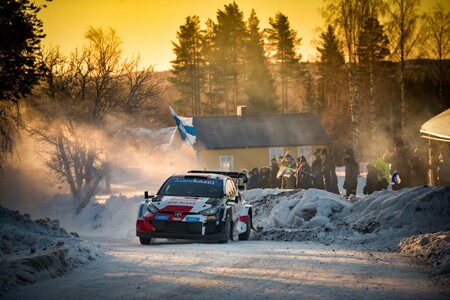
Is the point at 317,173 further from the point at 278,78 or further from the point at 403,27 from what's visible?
the point at 278,78

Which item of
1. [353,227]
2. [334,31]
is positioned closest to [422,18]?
[334,31]

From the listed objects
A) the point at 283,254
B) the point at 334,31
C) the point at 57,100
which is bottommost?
the point at 283,254

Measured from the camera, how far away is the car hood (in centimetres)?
1482

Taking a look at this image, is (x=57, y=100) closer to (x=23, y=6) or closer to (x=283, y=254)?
(x=23, y=6)

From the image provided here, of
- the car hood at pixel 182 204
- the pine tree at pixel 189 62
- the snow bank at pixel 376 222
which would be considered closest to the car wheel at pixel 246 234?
the snow bank at pixel 376 222

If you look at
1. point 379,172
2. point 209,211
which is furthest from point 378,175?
point 209,211

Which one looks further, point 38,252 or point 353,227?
point 353,227

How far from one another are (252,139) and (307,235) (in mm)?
42974

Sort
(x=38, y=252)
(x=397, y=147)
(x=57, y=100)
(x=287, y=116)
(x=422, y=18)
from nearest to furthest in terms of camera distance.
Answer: (x=38, y=252) → (x=397, y=147) → (x=57, y=100) → (x=422, y=18) → (x=287, y=116)

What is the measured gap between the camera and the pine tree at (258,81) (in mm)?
78125

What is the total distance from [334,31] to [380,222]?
108 ft

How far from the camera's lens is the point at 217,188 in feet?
53.2

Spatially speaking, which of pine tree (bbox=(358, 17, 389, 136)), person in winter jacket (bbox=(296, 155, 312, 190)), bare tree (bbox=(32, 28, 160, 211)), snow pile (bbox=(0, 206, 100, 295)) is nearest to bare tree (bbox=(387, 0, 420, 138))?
pine tree (bbox=(358, 17, 389, 136))

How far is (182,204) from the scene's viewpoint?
14.9 m
